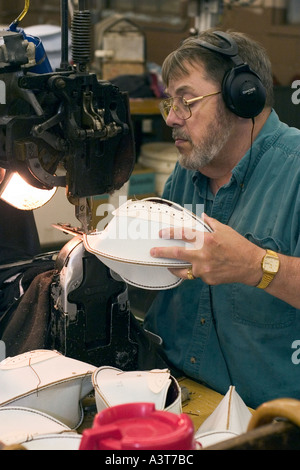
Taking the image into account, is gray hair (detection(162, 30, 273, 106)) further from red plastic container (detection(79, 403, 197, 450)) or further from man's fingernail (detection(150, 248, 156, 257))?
red plastic container (detection(79, 403, 197, 450))

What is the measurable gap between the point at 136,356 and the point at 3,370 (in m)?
0.35

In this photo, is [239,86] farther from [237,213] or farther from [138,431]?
[138,431]

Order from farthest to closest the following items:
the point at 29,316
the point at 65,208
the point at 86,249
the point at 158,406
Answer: the point at 65,208
the point at 29,316
the point at 86,249
the point at 158,406

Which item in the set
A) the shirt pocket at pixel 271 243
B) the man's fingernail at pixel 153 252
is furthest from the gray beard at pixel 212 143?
the man's fingernail at pixel 153 252

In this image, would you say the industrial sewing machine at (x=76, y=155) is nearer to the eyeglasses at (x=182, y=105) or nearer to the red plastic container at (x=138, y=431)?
the eyeglasses at (x=182, y=105)

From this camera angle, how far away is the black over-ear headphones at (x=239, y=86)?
65.1 inches

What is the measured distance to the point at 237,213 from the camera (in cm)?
172

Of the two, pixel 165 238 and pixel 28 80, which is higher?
pixel 28 80

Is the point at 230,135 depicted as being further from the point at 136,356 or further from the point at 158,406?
the point at 158,406

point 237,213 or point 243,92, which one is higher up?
point 243,92

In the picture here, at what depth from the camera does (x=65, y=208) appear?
6.70ft

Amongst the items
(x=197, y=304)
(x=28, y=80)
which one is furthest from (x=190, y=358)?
(x=28, y=80)

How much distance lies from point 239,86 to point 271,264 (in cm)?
47

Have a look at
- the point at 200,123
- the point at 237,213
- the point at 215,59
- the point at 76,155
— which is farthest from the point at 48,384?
the point at 215,59
